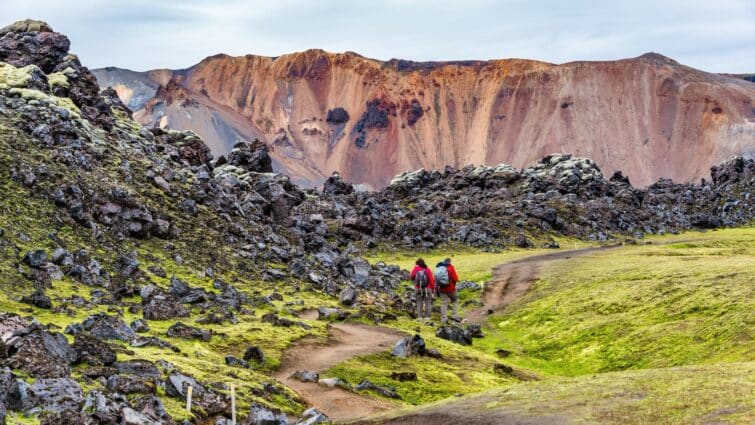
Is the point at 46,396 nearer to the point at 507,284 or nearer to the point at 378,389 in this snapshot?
the point at 378,389

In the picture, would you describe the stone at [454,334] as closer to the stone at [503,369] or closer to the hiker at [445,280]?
the hiker at [445,280]

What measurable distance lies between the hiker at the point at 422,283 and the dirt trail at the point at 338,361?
16.2ft

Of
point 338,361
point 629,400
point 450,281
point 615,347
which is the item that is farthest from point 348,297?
point 629,400

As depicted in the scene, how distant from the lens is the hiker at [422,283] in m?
51.3

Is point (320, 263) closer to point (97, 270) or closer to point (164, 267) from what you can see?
point (164, 267)

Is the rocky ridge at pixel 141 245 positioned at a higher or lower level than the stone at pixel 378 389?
higher

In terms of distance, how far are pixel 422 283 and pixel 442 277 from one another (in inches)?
64.8

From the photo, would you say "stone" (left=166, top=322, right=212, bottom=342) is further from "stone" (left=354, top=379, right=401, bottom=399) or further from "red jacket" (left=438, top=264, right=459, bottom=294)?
"red jacket" (left=438, top=264, right=459, bottom=294)

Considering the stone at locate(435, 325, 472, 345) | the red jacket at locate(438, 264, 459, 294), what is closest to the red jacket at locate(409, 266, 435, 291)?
the red jacket at locate(438, 264, 459, 294)

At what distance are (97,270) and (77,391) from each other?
28.0 m

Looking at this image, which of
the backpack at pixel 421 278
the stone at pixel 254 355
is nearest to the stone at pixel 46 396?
the stone at pixel 254 355

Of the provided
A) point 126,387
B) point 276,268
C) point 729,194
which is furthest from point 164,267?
point 729,194

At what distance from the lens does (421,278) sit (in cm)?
5175

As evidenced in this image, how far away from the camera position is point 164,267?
55469mm
